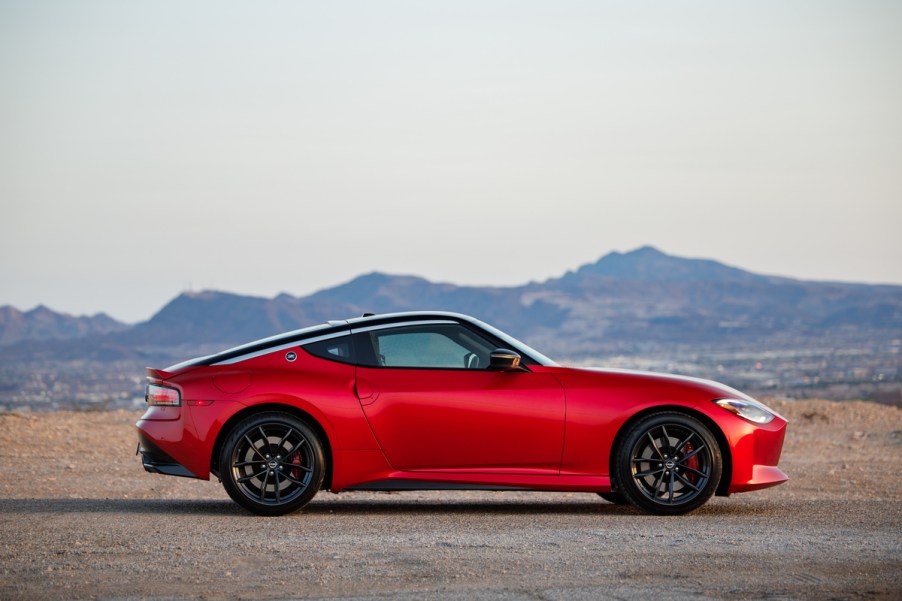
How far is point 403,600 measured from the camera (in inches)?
234

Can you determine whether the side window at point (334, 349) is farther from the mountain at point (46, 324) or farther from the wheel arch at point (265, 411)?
the mountain at point (46, 324)

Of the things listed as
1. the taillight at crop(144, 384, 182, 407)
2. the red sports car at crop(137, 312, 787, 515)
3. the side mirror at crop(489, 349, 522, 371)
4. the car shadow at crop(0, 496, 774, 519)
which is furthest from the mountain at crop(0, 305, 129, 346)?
the side mirror at crop(489, 349, 522, 371)

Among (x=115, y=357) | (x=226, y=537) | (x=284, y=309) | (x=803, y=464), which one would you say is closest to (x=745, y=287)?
(x=284, y=309)

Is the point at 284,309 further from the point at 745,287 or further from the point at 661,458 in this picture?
the point at 661,458

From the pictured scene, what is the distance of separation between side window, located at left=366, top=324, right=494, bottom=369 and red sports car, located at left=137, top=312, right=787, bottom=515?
0.26 ft

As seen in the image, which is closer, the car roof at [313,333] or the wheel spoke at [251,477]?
the wheel spoke at [251,477]

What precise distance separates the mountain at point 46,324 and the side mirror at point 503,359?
132m

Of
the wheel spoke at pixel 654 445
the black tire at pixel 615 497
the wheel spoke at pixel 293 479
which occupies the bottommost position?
the black tire at pixel 615 497

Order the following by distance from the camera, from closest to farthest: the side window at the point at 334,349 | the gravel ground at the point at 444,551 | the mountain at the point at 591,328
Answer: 1. the gravel ground at the point at 444,551
2. the side window at the point at 334,349
3. the mountain at the point at 591,328

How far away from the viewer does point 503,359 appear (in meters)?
8.87

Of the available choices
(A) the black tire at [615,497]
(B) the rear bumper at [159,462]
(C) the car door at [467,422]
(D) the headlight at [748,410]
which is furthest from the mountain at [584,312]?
(B) the rear bumper at [159,462]

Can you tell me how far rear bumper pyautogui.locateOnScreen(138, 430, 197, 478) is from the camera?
355 inches

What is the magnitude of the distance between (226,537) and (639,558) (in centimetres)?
268

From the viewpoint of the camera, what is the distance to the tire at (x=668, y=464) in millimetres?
8906
